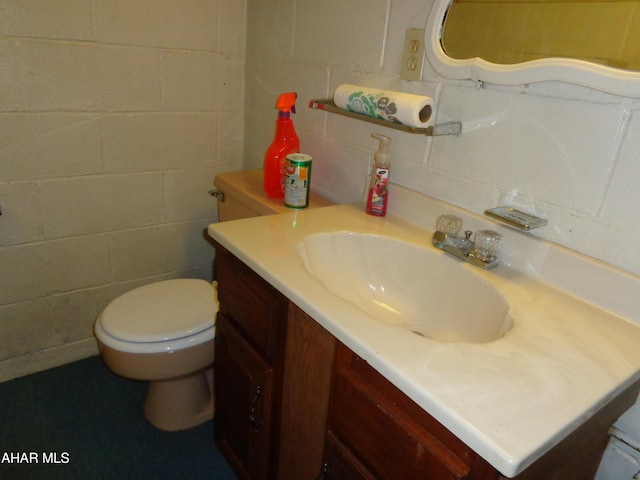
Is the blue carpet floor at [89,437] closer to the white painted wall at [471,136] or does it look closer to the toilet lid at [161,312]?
the toilet lid at [161,312]

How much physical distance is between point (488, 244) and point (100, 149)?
128 cm

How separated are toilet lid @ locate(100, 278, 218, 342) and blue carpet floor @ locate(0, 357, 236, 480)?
41 cm

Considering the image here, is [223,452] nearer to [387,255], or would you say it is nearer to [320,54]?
[387,255]

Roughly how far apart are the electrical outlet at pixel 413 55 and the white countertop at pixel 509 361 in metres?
0.52

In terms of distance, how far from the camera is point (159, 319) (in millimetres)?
1384

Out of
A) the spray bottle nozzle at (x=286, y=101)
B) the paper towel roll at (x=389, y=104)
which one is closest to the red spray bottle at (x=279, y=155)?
the spray bottle nozzle at (x=286, y=101)

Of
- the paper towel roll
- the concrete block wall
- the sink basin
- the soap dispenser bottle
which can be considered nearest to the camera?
the sink basin

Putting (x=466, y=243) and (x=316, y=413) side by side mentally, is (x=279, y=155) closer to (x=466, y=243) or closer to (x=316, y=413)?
(x=466, y=243)

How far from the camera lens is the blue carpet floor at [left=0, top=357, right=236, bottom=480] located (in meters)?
1.36

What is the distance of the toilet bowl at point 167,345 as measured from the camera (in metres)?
1.30

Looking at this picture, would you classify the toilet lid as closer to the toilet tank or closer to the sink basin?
the toilet tank
